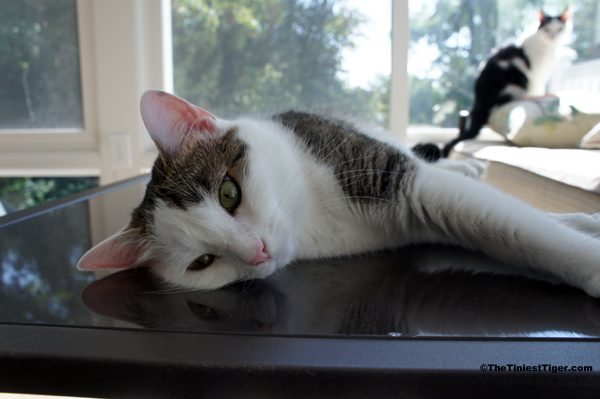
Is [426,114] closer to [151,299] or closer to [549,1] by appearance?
[549,1]

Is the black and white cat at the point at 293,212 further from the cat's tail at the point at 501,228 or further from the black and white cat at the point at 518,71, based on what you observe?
the black and white cat at the point at 518,71

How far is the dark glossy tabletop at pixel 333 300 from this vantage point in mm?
488

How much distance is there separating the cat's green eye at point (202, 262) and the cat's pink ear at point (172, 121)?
26 cm

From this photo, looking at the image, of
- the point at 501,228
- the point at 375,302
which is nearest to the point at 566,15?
the point at 501,228

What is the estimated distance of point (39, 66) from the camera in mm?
2844

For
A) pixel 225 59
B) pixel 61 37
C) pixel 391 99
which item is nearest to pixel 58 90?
pixel 61 37

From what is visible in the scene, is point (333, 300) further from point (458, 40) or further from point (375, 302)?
point (458, 40)

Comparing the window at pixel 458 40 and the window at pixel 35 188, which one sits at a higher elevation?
the window at pixel 458 40

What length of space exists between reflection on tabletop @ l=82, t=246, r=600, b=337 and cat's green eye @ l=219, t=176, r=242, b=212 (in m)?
0.14

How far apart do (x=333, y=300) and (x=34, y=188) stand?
10.3 ft

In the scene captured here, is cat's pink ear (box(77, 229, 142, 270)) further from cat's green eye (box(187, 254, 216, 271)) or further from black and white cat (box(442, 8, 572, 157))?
black and white cat (box(442, 8, 572, 157))

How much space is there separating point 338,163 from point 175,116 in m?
0.34

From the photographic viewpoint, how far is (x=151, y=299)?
0.61 m

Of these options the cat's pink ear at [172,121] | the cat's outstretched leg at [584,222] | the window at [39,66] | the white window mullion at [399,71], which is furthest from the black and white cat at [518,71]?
the window at [39,66]
